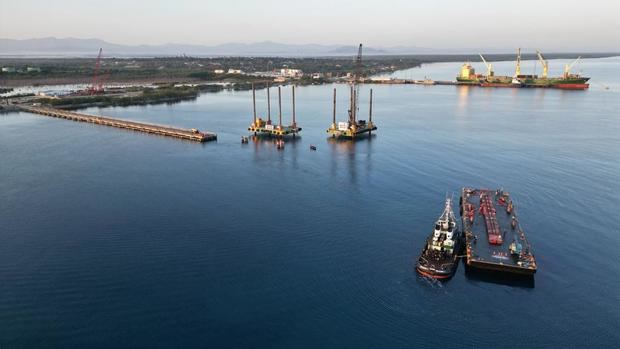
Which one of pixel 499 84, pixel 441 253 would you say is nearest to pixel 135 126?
pixel 441 253

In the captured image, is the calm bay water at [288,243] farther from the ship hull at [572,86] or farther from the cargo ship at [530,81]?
the cargo ship at [530,81]

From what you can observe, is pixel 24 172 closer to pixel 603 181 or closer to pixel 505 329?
pixel 505 329

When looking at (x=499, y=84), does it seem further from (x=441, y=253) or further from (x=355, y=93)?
(x=441, y=253)

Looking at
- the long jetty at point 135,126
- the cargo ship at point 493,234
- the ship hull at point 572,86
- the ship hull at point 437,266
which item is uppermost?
the ship hull at point 572,86

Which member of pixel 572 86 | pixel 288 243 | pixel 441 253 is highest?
pixel 572 86

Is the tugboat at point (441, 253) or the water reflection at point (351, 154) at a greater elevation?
the water reflection at point (351, 154)

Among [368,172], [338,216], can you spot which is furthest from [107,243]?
[368,172]

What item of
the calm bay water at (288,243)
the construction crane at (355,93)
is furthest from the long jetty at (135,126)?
the construction crane at (355,93)
